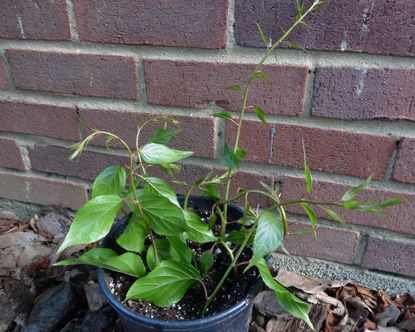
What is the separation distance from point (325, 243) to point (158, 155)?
53cm

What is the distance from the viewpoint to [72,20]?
0.81m

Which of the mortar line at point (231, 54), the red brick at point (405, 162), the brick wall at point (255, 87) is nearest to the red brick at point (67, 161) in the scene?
the brick wall at point (255, 87)

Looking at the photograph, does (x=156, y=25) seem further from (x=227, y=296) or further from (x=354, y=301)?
(x=354, y=301)

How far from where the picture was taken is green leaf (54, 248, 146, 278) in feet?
1.93

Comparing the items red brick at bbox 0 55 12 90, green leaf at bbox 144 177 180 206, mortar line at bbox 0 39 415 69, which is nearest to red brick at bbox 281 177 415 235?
mortar line at bbox 0 39 415 69

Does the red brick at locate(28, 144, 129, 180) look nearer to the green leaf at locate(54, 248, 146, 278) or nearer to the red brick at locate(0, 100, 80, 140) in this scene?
the red brick at locate(0, 100, 80, 140)

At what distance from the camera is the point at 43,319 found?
80 cm

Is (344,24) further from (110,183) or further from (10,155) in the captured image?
(10,155)

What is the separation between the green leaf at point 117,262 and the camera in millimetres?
588

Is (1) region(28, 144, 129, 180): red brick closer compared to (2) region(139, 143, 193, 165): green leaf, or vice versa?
(2) region(139, 143, 193, 165): green leaf

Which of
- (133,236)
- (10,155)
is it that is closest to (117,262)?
(133,236)

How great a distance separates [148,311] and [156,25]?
1.69 ft

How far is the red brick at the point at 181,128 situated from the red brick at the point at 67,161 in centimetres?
5

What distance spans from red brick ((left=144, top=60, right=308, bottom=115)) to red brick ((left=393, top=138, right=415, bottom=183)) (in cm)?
20
